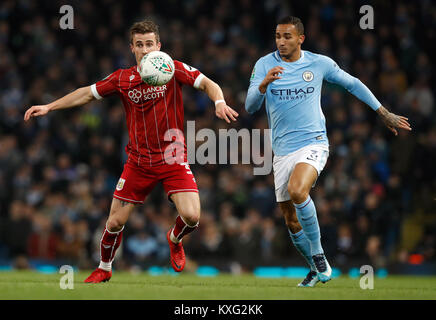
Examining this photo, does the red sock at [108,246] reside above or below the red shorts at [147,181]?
below

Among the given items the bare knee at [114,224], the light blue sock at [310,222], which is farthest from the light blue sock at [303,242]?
the bare knee at [114,224]

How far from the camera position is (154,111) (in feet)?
27.8

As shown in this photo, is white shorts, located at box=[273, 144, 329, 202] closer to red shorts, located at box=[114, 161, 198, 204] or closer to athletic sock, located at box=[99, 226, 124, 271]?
red shorts, located at box=[114, 161, 198, 204]

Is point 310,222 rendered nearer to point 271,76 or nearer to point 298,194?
point 298,194

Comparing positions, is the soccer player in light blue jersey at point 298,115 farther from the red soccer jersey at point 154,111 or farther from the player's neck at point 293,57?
the red soccer jersey at point 154,111

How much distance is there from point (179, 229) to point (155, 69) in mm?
2047

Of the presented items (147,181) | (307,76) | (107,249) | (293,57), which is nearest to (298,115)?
(307,76)

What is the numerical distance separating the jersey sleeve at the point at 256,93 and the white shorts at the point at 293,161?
2.25 feet

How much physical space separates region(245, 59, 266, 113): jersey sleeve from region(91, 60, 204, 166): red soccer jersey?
0.60 metres

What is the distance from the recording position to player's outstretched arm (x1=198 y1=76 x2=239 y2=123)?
25.1 ft

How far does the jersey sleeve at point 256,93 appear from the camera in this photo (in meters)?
8.30

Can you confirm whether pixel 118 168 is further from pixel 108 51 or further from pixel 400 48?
pixel 400 48

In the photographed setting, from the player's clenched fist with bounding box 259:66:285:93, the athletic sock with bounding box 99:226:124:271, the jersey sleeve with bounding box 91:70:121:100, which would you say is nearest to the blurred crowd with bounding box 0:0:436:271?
the athletic sock with bounding box 99:226:124:271
